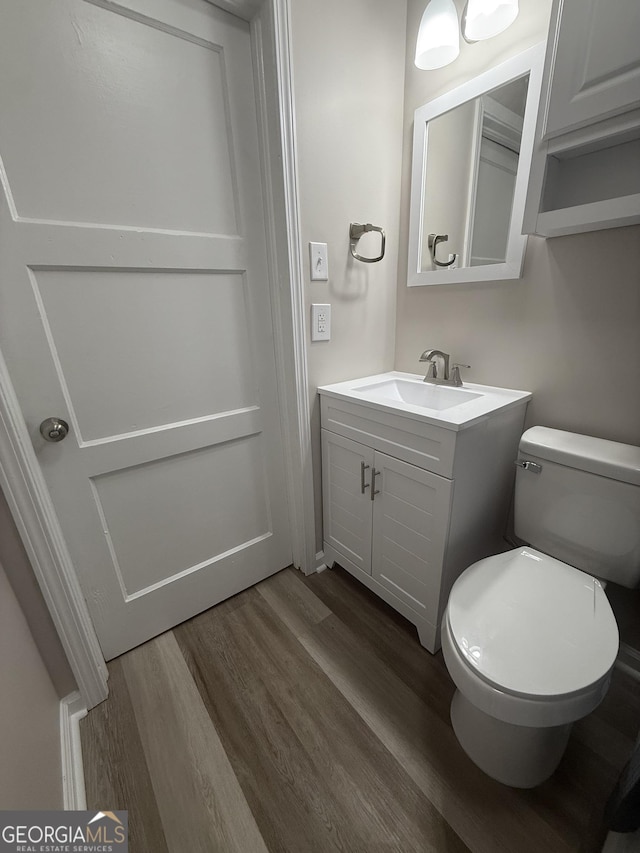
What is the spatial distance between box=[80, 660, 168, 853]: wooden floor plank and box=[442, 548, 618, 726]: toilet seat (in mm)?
869

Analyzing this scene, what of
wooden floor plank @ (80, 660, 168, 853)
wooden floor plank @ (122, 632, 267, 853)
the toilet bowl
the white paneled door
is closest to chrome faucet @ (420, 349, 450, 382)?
the white paneled door

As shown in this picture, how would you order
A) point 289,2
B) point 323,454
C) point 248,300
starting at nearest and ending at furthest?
point 289,2 → point 248,300 → point 323,454

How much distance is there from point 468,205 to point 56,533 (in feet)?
5.96

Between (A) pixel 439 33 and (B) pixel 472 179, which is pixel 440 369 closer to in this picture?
(B) pixel 472 179

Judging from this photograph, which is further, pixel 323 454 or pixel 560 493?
pixel 323 454

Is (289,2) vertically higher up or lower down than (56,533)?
higher up

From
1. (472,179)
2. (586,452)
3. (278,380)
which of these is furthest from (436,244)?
(586,452)

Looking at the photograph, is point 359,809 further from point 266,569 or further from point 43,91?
point 43,91

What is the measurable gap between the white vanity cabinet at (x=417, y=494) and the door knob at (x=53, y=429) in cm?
89

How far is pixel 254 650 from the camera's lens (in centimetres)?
131

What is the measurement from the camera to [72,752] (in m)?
0.98

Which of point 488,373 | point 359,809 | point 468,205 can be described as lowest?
point 359,809

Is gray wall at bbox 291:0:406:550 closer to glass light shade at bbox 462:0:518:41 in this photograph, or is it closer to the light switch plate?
the light switch plate

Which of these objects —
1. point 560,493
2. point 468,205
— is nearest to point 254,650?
point 560,493
